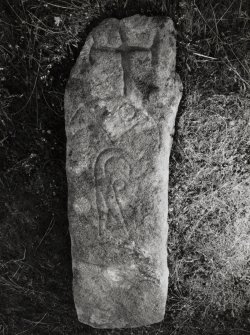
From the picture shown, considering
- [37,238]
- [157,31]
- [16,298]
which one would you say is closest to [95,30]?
[157,31]

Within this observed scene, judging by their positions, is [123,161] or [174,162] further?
[174,162]

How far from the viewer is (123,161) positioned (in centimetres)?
238

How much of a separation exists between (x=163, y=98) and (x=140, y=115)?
0.51ft

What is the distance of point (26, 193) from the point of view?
307cm

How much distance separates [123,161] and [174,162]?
0.54m

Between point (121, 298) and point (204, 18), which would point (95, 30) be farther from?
point (121, 298)

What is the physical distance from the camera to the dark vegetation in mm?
2666

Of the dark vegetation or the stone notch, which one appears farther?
the dark vegetation

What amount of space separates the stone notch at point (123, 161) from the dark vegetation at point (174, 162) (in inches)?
12.1

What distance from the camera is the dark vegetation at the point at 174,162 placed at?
267 cm

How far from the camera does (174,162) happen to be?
2805 millimetres

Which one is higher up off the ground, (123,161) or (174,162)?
(123,161)

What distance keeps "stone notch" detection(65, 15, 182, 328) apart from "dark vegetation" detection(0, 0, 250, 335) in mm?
307

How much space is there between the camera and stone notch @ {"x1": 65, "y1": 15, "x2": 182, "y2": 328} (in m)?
A: 2.35
